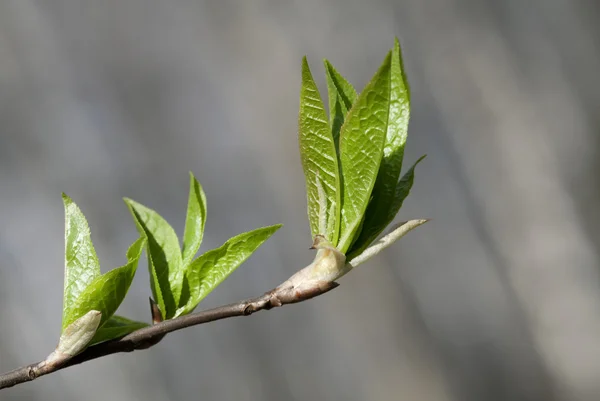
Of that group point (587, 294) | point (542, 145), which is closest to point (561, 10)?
point (542, 145)

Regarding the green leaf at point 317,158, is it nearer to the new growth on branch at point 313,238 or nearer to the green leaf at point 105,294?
the new growth on branch at point 313,238

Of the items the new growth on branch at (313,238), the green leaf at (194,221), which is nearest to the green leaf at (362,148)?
the new growth on branch at (313,238)

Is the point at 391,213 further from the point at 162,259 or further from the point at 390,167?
the point at 162,259

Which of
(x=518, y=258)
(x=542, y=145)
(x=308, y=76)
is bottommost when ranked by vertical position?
(x=518, y=258)

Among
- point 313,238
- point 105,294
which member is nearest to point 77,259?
point 105,294

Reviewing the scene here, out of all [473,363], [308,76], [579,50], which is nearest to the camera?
[308,76]

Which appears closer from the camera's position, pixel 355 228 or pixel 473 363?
pixel 355 228

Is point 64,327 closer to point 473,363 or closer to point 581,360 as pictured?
point 473,363
